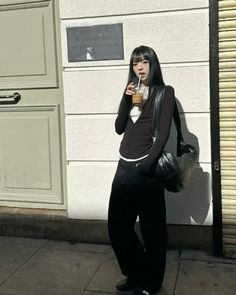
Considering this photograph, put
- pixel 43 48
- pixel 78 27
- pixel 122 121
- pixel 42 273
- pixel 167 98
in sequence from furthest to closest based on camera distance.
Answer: pixel 43 48
pixel 78 27
pixel 42 273
pixel 122 121
pixel 167 98

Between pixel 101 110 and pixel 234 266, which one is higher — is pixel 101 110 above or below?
above

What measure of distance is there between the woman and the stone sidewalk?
301 mm

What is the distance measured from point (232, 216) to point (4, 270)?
2039 mm

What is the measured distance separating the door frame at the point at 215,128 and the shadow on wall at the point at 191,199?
0.28 ft

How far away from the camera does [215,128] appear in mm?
3959

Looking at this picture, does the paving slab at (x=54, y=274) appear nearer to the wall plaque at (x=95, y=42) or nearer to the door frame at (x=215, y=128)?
the door frame at (x=215, y=128)

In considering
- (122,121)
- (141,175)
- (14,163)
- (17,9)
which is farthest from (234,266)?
(17,9)

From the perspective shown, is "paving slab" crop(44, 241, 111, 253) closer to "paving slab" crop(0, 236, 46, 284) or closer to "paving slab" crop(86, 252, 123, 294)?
"paving slab" crop(0, 236, 46, 284)

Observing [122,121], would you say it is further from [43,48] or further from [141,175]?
[43,48]

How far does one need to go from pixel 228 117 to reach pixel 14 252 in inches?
92.1

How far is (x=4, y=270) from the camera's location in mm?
3959

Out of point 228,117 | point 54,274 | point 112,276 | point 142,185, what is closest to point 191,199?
point 228,117

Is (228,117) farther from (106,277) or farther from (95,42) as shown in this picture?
(106,277)

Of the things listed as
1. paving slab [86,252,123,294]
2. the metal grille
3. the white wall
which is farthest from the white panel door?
the metal grille
